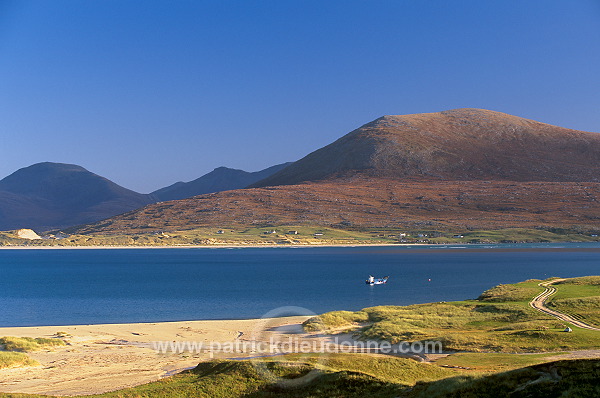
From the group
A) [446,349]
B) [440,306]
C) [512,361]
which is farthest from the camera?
[440,306]

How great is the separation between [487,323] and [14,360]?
31.6 m

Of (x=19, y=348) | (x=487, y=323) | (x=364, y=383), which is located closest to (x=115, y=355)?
(x=19, y=348)

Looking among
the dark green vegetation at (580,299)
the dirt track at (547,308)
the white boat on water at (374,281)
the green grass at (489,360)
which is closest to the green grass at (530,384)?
the green grass at (489,360)

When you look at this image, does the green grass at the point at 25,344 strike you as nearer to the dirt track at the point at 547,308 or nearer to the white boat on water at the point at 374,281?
the dirt track at the point at 547,308

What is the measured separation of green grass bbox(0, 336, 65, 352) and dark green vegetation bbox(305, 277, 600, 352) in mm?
19870

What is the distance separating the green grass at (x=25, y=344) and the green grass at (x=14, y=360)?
4.62 metres

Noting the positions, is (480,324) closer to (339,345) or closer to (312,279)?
(339,345)

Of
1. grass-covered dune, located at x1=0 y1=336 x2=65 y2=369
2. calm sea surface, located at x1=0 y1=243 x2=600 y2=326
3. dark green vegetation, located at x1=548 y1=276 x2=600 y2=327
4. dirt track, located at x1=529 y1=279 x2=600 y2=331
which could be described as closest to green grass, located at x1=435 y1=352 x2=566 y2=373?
dirt track, located at x1=529 y1=279 x2=600 y2=331

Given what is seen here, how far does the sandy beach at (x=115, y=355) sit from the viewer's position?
28.0 meters

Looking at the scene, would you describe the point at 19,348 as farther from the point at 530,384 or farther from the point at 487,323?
the point at 530,384

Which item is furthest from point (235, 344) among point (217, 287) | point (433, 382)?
point (217, 287)

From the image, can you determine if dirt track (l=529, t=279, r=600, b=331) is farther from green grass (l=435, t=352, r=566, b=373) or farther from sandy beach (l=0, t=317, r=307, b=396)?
sandy beach (l=0, t=317, r=307, b=396)

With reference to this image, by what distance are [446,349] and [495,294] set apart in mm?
23351

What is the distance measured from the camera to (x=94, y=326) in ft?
175
